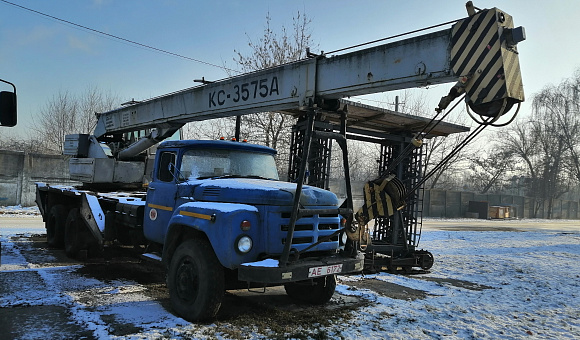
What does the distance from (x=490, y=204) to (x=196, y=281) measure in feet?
134

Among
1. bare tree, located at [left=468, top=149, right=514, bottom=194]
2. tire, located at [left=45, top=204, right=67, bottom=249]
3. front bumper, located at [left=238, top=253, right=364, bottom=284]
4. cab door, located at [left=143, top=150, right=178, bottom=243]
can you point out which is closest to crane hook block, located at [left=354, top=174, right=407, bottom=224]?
front bumper, located at [left=238, top=253, right=364, bottom=284]

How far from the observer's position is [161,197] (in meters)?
6.30

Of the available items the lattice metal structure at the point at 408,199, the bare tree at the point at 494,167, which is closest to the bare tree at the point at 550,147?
the bare tree at the point at 494,167

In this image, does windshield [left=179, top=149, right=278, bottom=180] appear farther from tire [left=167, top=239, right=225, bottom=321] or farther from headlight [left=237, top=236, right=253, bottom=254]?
headlight [left=237, top=236, right=253, bottom=254]

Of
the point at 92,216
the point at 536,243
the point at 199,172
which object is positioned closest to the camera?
the point at 199,172

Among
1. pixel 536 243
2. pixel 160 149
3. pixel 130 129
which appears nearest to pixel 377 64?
pixel 160 149

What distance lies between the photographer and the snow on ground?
4.86 meters

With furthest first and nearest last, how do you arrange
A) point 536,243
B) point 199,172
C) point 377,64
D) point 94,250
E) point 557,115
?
1. point 557,115
2. point 536,243
3. point 94,250
4. point 199,172
5. point 377,64

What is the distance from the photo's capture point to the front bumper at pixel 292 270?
15.1ft

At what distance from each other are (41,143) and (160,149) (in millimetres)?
35347

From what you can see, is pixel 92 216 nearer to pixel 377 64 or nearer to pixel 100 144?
pixel 100 144

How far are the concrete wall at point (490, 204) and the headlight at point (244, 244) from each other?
1137 inches

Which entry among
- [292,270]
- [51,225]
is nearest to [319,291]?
[292,270]

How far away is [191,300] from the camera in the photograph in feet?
16.7
